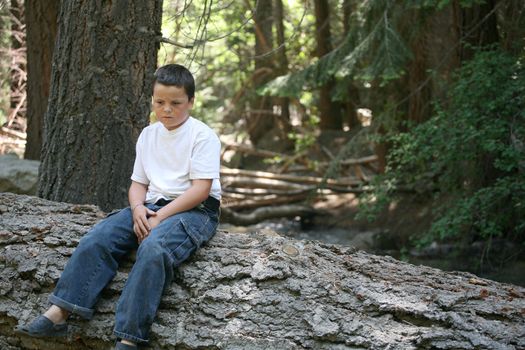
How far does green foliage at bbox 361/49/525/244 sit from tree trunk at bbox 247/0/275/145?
718cm

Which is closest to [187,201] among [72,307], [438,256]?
[72,307]

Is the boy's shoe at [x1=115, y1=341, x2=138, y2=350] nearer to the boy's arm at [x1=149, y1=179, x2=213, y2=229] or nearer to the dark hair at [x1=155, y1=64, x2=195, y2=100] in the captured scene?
the boy's arm at [x1=149, y1=179, x2=213, y2=229]

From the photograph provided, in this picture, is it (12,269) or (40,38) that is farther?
(40,38)

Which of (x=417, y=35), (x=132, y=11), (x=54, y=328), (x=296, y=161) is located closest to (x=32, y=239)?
(x=54, y=328)

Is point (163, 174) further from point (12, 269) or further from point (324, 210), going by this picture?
point (324, 210)

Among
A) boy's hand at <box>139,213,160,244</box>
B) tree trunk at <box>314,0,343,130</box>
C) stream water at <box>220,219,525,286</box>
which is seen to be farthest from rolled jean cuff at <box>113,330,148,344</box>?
tree trunk at <box>314,0,343,130</box>

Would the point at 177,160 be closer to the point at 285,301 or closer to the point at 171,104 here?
the point at 171,104

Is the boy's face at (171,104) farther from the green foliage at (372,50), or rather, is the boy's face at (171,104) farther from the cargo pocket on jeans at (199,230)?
the green foliage at (372,50)

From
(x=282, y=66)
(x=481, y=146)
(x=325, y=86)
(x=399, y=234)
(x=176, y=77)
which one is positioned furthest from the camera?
(x=282, y=66)

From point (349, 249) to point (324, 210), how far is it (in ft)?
29.5

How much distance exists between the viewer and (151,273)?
3.36 m

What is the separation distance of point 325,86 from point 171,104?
12.1 metres

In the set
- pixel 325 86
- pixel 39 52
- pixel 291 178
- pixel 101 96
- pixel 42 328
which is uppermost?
pixel 325 86

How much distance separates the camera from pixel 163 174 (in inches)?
155
